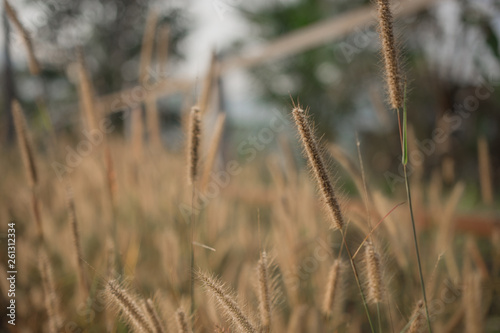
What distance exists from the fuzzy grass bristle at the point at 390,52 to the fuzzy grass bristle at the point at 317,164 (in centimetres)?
11

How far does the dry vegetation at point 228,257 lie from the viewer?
489 mm

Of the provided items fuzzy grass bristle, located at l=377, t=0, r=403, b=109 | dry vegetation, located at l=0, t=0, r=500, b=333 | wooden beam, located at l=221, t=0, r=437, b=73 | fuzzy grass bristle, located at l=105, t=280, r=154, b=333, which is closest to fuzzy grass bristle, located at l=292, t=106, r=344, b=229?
dry vegetation, located at l=0, t=0, r=500, b=333

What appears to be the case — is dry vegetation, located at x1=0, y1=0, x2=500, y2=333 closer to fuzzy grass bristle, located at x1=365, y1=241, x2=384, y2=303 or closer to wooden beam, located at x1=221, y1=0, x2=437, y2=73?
fuzzy grass bristle, located at x1=365, y1=241, x2=384, y2=303

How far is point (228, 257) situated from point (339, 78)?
3860mm

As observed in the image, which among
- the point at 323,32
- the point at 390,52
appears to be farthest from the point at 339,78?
the point at 390,52

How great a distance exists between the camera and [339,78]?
4809mm

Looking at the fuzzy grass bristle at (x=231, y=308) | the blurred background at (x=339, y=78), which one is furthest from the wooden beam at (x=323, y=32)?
the fuzzy grass bristle at (x=231, y=308)

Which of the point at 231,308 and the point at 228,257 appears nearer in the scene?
the point at 231,308

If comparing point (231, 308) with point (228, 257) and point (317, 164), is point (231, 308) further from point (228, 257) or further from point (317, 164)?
point (228, 257)

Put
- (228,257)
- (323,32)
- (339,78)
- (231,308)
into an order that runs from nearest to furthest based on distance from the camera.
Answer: (231,308) < (228,257) < (323,32) < (339,78)

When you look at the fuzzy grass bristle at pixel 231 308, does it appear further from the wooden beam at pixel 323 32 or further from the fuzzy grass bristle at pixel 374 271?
the wooden beam at pixel 323 32

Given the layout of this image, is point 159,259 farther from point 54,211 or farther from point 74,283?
point 54,211

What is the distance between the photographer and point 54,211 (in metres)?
1.63

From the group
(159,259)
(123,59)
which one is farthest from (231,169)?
(123,59)
